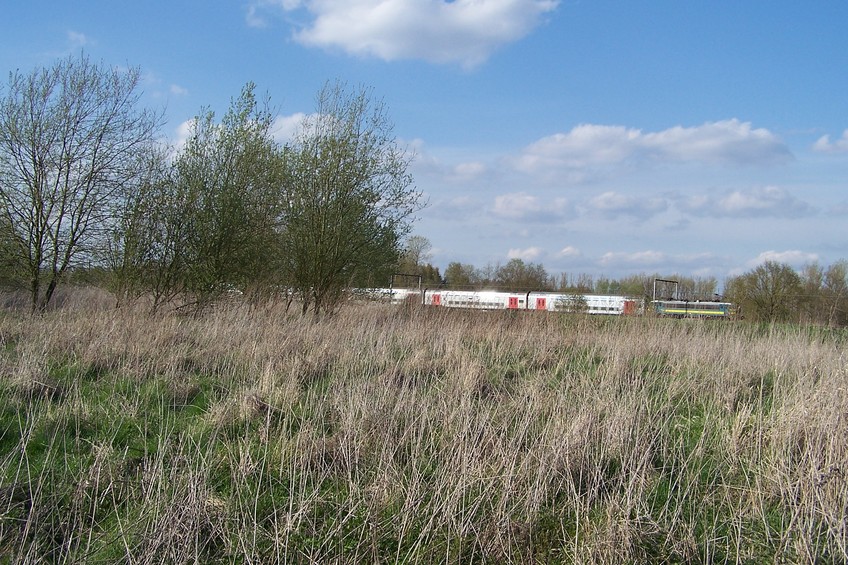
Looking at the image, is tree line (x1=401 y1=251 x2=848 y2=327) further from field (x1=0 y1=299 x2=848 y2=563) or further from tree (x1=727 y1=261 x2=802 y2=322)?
field (x1=0 y1=299 x2=848 y2=563)

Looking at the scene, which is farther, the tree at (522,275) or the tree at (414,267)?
the tree at (522,275)

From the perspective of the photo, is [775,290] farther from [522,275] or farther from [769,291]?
[522,275]

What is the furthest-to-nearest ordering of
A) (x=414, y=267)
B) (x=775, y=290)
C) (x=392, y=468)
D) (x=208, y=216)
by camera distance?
(x=414, y=267) < (x=775, y=290) < (x=208, y=216) < (x=392, y=468)

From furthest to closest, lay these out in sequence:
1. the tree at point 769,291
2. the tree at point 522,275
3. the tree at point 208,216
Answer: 1. the tree at point 522,275
2. the tree at point 769,291
3. the tree at point 208,216

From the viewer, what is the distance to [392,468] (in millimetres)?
3891

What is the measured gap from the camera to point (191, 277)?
13.8 m

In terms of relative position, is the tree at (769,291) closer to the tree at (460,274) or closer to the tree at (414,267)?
the tree at (414,267)

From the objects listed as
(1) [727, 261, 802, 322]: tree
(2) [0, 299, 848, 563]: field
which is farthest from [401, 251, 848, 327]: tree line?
(2) [0, 299, 848, 563]: field

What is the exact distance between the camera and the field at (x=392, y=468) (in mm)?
3178

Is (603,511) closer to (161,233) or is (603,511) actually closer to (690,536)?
(690,536)

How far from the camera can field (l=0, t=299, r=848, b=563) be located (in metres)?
3.18

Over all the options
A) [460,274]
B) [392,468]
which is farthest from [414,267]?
[392,468]

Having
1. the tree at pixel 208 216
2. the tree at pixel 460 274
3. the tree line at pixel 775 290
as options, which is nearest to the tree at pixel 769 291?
the tree line at pixel 775 290

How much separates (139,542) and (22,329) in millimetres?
7249
